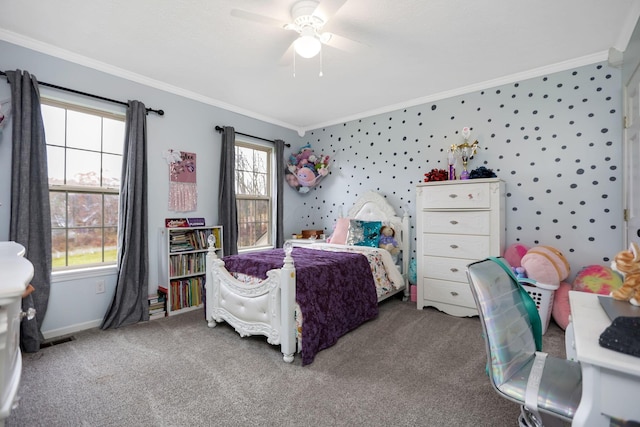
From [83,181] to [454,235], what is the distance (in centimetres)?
365

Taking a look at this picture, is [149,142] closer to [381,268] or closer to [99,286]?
[99,286]

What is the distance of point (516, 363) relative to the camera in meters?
1.24

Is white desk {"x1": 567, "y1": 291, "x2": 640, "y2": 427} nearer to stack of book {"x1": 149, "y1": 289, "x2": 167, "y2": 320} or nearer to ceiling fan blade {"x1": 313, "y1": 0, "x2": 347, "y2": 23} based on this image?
ceiling fan blade {"x1": 313, "y1": 0, "x2": 347, "y2": 23}

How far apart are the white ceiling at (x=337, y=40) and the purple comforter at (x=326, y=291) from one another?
181 centimetres

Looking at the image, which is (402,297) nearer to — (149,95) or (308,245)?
(308,245)

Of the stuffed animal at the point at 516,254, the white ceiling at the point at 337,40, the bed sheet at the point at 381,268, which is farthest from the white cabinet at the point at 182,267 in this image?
the stuffed animal at the point at 516,254

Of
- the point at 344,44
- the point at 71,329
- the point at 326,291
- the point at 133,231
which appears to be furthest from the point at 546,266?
the point at 71,329

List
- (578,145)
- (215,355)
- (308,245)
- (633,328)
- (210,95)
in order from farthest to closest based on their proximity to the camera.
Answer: (308,245), (210,95), (578,145), (215,355), (633,328)

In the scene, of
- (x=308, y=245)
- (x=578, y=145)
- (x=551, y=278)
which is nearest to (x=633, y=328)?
(x=551, y=278)

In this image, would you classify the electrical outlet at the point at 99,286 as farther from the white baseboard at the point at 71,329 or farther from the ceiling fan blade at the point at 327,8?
the ceiling fan blade at the point at 327,8

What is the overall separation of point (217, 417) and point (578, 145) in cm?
360

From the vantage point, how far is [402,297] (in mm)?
3715

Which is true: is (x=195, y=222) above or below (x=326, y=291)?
above

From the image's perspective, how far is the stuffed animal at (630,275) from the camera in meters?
1.13
